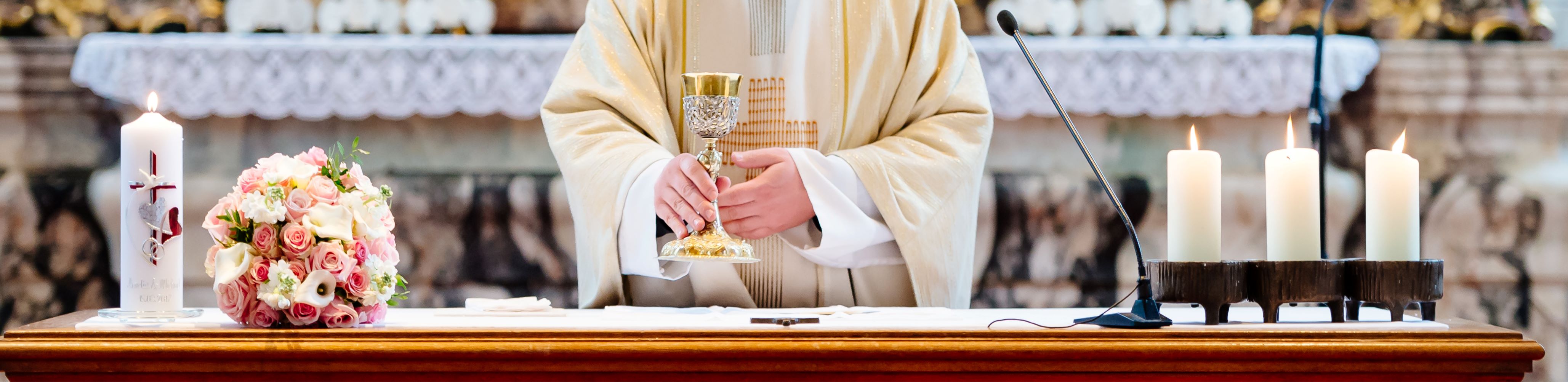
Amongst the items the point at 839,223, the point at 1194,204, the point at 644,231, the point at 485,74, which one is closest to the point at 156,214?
the point at 644,231

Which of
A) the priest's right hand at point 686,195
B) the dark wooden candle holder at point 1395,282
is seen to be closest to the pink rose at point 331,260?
the priest's right hand at point 686,195

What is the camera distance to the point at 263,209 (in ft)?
5.48

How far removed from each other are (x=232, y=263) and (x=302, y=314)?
12 cm

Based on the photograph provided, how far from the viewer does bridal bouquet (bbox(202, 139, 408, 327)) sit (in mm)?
1657

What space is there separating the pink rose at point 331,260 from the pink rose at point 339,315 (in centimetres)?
3

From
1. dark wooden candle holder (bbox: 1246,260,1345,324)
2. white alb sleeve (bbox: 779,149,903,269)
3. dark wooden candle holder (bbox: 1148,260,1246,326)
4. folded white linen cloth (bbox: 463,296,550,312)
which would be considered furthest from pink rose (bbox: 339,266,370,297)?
dark wooden candle holder (bbox: 1246,260,1345,324)

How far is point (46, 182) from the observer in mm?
3852

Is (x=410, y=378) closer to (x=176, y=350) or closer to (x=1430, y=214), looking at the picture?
(x=176, y=350)

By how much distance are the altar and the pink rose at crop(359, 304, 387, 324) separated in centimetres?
14

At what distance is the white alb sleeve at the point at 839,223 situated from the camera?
2.32 metres

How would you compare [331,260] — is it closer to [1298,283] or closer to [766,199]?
[766,199]

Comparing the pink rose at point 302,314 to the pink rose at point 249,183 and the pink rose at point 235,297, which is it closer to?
the pink rose at point 235,297

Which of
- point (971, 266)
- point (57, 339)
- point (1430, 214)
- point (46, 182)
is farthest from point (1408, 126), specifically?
point (46, 182)

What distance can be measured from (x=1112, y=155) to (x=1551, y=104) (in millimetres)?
1225
